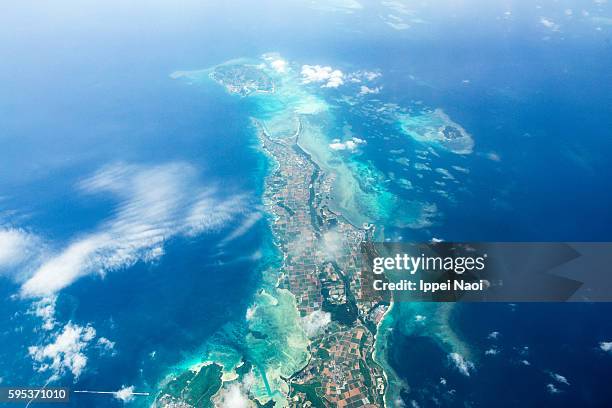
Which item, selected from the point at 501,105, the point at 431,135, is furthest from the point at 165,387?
the point at 501,105

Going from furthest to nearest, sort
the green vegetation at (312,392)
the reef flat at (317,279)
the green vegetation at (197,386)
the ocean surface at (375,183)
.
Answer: the ocean surface at (375,183), the reef flat at (317,279), the green vegetation at (197,386), the green vegetation at (312,392)

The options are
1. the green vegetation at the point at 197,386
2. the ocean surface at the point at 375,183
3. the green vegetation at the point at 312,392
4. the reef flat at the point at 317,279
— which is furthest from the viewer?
the ocean surface at the point at 375,183

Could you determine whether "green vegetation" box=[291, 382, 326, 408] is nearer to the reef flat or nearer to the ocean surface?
the reef flat

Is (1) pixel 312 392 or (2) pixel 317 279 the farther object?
(2) pixel 317 279

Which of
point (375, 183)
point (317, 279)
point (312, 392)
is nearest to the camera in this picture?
point (312, 392)

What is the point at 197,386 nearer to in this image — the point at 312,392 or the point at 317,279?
the point at 312,392

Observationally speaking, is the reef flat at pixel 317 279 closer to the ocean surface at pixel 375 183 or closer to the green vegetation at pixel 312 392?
the green vegetation at pixel 312 392

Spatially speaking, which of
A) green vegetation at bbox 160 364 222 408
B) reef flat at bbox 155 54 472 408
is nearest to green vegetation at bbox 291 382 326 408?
reef flat at bbox 155 54 472 408

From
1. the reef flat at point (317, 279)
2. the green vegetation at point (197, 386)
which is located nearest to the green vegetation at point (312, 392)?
the reef flat at point (317, 279)

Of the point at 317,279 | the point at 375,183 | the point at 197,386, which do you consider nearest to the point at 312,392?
the point at 197,386
